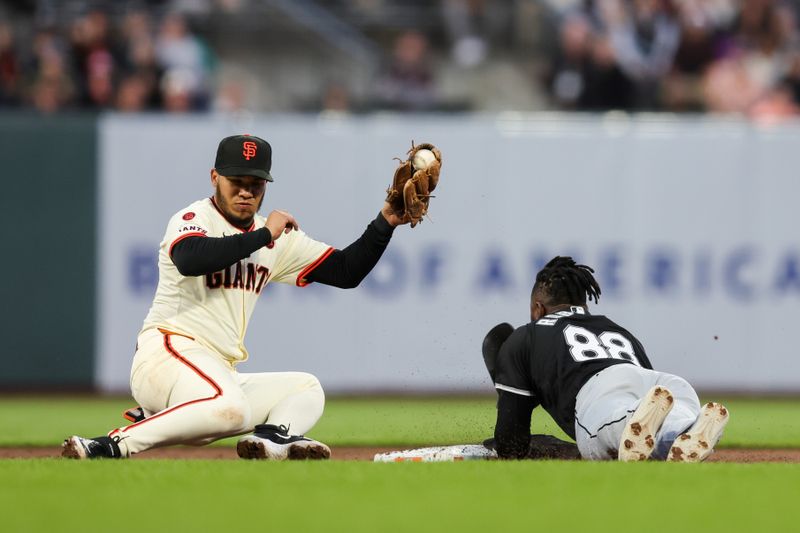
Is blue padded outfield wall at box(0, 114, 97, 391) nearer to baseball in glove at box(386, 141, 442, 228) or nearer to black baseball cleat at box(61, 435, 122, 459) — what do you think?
baseball in glove at box(386, 141, 442, 228)

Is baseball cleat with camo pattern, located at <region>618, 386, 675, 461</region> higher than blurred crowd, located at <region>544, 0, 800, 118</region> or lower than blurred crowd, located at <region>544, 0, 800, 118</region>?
lower

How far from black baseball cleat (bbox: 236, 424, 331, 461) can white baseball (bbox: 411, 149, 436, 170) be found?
5.23 feet

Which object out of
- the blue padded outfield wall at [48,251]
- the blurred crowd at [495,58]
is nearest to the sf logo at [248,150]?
the blue padded outfield wall at [48,251]

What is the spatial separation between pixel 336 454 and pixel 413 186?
5.55 feet

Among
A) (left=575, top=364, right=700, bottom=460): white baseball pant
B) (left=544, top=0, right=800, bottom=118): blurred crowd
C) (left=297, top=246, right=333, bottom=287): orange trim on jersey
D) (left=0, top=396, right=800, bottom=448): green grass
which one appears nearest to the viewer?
(left=575, top=364, right=700, bottom=460): white baseball pant

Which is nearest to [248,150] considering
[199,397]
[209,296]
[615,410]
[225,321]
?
[209,296]

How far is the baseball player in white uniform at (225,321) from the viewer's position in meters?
6.20

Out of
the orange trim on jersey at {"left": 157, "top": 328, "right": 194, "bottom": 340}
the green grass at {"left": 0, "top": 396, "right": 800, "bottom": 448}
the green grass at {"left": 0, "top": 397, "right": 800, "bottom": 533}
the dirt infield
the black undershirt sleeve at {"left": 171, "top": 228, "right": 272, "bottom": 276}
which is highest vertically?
the black undershirt sleeve at {"left": 171, "top": 228, "right": 272, "bottom": 276}

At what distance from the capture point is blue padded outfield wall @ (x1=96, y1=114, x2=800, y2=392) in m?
12.1

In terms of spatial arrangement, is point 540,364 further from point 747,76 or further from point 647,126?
point 747,76

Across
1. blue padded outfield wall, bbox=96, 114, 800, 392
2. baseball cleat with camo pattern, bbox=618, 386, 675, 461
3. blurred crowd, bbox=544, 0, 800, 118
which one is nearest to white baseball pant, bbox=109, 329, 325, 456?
baseball cleat with camo pattern, bbox=618, 386, 675, 461

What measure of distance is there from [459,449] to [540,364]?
2.44 ft

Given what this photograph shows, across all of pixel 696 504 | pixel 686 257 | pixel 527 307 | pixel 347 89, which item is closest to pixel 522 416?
pixel 696 504

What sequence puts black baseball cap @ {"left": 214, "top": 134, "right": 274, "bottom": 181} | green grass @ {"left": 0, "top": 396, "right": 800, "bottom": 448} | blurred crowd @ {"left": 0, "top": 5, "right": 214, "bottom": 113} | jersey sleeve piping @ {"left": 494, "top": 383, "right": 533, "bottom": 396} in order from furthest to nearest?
blurred crowd @ {"left": 0, "top": 5, "right": 214, "bottom": 113} → green grass @ {"left": 0, "top": 396, "right": 800, "bottom": 448} → black baseball cap @ {"left": 214, "top": 134, "right": 274, "bottom": 181} → jersey sleeve piping @ {"left": 494, "top": 383, "right": 533, "bottom": 396}
